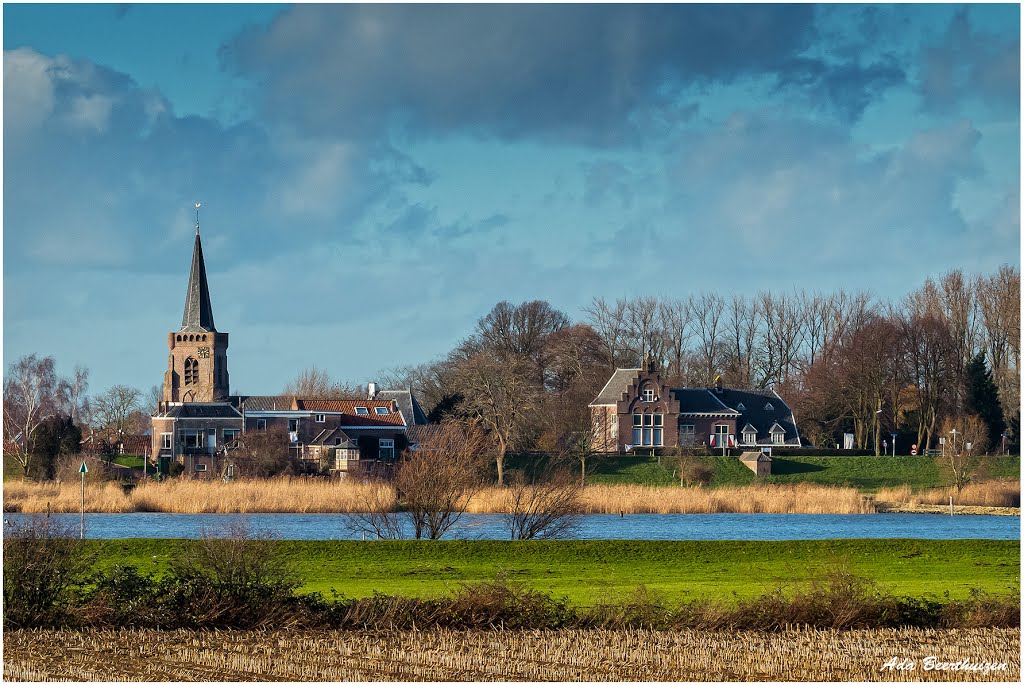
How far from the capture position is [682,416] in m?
66.6

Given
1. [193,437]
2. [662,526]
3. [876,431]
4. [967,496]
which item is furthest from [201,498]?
[876,431]

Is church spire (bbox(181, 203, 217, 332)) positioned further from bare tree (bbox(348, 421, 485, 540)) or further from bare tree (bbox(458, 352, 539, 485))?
bare tree (bbox(348, 421, 485, 540))

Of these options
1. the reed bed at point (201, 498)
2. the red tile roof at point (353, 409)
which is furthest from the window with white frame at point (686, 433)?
the reed bed at point (201, 498)

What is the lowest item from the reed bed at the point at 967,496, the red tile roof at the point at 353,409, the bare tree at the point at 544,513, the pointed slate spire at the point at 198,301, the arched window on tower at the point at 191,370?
the reed bed at the point at 967,496

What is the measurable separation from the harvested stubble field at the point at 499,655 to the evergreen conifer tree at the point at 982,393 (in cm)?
5201

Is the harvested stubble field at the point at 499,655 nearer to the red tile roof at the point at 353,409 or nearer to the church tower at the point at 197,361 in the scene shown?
the red tile roof at the point at 353,409

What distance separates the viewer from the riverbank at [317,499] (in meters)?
36.1

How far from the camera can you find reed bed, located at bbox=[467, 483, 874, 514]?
37.1 meters

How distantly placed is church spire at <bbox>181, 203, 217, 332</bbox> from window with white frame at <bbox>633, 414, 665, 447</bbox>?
29016mm

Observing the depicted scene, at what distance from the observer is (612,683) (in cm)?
1010

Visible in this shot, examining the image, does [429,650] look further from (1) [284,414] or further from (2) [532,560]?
(1) [284,414]

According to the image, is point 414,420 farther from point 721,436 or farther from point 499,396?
point 721,436

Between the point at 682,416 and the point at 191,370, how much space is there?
30.9 metres

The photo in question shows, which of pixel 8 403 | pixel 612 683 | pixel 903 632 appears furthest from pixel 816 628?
pixel 8 403
